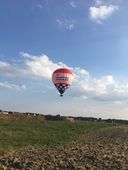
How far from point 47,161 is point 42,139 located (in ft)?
75.4

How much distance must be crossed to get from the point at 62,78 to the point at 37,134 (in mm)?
14191

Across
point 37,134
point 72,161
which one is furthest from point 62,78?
point 72,161

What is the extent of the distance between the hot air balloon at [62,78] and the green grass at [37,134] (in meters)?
5.65

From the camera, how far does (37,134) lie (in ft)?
180

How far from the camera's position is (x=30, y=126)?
62.3 metres

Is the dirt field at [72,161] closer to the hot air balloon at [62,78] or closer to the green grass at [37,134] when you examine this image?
the green grass at [37,134]

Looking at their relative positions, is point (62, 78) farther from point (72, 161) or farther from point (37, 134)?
point (72, 161)

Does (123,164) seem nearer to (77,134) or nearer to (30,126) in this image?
(77,134)

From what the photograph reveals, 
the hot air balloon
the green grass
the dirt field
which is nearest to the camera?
the dirt field

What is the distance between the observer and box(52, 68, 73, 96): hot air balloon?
66562 mm

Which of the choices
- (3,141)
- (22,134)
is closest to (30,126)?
(22,134)

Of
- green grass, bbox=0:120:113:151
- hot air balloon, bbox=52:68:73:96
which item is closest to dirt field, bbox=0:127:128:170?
green grass, bbox=0:120:113:151

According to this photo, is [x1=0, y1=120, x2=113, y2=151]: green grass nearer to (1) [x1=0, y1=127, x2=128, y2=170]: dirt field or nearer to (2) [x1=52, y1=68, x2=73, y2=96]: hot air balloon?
(2) [x1=52, y1=68, x2=73, y2=96]: hot air balloon

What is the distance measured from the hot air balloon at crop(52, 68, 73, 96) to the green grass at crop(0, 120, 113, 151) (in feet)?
18.6
